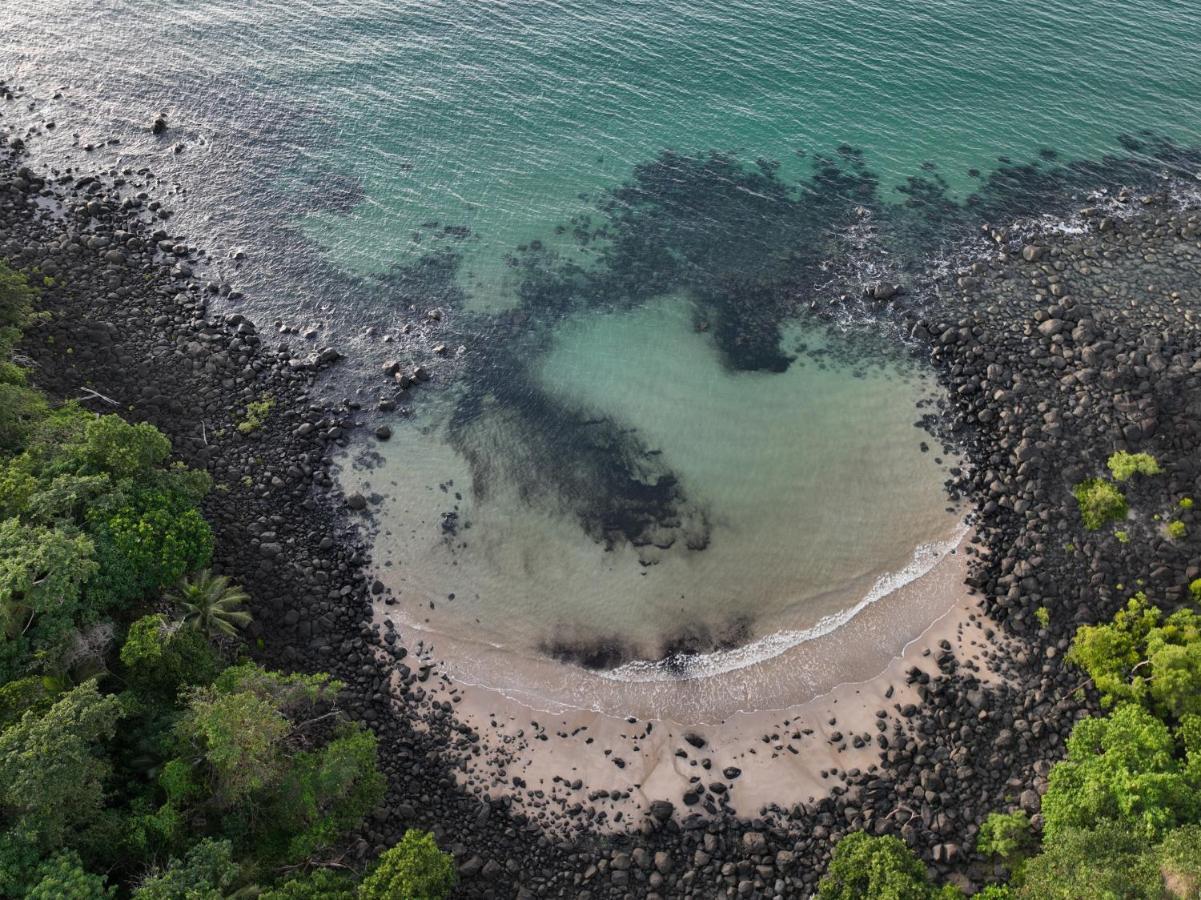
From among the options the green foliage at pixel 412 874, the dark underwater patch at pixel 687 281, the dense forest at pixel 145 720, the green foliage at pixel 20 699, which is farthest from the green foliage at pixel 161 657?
the dark underwater patch at pixel 687 281

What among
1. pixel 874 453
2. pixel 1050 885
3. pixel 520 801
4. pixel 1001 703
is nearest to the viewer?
pixel 1050 885

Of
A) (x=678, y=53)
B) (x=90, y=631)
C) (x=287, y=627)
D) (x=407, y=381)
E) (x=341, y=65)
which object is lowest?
(x=287, y=627)

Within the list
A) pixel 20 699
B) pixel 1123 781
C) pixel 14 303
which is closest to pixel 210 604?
pixel 20 699

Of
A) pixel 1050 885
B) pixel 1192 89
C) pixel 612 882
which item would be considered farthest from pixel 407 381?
pixel 1192 89

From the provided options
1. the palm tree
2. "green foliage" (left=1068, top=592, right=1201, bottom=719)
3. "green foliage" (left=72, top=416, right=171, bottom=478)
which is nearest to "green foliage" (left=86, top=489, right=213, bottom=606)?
the palm tree

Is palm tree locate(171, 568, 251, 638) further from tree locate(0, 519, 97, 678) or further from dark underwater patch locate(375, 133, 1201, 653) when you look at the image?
dark underwater patch locate(375, 133, 1201, 653)

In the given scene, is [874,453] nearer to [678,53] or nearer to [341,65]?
[678,53]

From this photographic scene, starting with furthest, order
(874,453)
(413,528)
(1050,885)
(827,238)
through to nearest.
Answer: (827,238)
(874,453)
(413,528)
(1050,885)
